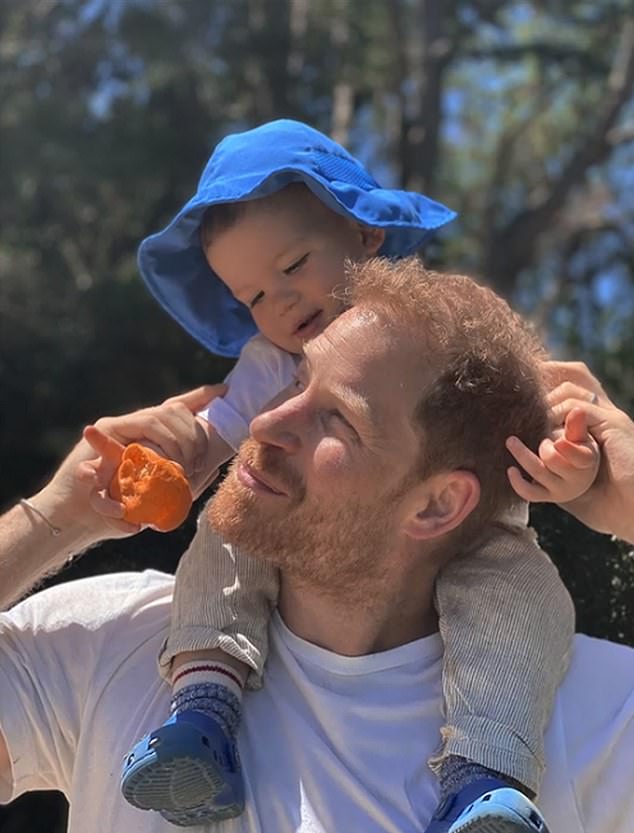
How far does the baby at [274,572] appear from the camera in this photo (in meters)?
1.55

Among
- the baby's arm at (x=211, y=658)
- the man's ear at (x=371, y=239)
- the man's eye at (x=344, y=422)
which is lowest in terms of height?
the baby's arm at (x=211, y=658)

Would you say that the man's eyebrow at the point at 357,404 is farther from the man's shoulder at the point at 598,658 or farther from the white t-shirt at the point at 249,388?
the man's shoulder at the point at 598,658

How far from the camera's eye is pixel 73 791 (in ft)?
5.64

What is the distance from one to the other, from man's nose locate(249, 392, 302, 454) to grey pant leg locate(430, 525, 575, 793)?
0.37m

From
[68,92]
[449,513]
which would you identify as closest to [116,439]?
[449,513]

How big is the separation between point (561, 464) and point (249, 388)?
2.21 feet

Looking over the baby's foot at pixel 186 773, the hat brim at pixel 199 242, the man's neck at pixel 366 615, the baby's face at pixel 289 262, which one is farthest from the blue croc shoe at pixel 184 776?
the hat brim at pixel 199 242

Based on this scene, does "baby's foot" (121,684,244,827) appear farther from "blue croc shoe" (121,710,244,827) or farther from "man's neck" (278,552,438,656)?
"man's neck" (278,552,438,656)

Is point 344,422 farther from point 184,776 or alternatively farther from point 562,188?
point 562,188

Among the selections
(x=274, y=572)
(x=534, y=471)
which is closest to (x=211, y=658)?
(x=274, y=572)

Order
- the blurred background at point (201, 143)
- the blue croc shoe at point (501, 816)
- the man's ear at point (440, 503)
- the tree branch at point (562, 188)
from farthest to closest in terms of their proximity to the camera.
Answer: the tree branch at point (562, 188), the blurred background at point (201, 143), the man's ear at point (440, 503), the blue croc shoe at point (501, 816)

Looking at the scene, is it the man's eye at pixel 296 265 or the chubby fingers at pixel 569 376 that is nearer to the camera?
the chubby fingers at pixel 569 376

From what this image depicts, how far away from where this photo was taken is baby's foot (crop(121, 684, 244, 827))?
5.04 ft

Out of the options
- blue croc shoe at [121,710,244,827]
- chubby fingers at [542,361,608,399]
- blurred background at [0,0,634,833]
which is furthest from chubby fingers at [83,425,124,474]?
blurred background at [0,0,634,833]
